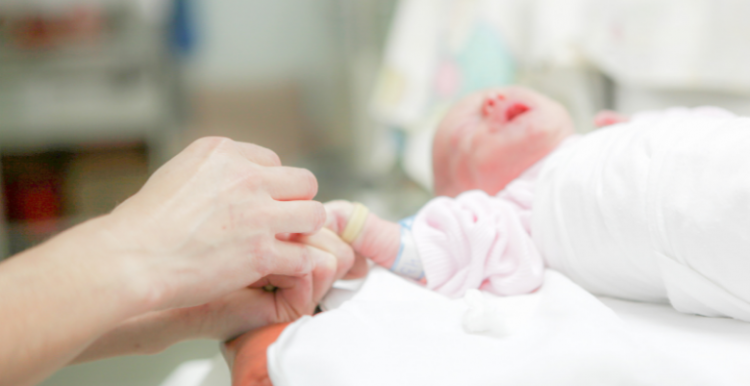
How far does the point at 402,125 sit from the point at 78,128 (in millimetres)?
1279

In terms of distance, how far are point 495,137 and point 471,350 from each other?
46 cm

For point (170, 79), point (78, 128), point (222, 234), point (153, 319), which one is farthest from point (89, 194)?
point (222, 234)

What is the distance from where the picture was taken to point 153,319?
0.51m

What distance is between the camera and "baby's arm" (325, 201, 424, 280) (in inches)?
23.2

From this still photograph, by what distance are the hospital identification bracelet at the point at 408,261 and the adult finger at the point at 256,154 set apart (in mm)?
205

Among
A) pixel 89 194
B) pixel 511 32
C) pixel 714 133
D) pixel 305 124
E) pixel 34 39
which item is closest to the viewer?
pixel 714 133

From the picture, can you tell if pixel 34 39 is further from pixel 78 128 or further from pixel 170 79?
pixel 170 79

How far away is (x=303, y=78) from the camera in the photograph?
216 cm

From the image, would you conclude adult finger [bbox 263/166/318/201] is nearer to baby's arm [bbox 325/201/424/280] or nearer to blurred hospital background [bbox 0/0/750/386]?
baby's arm [bbox 325/201/424/280]

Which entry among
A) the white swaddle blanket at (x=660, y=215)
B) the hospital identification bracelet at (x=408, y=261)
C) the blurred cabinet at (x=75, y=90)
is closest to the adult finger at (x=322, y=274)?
the hospital identification bracelet at (x=408, y=261)

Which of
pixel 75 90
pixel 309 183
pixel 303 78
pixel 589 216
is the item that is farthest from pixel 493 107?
pixel 75 90

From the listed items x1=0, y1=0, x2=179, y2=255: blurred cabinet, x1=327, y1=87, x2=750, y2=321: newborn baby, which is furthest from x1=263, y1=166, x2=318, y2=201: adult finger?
x1=0, y1=0, x2=179, y2=255: blurred cabinet

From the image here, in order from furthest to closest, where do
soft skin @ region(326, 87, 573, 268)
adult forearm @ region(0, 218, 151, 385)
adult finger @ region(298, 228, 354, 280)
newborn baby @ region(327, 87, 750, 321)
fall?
soft skin @ region(326, 87, 573, 268) < adult finger @ region(298, 228, 354, 280) < newborn baby @ region(327, 87, 750, 321) < adult forearm @ region(0, 218, 151, 385)

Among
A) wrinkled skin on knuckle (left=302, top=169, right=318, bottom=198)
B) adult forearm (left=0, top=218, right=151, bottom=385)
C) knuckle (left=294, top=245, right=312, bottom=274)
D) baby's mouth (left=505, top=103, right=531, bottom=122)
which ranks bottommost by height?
knuckle (left=294, top=245, right=312, bottom=274)
